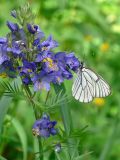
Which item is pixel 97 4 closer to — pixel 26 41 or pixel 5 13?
pixel 5 13

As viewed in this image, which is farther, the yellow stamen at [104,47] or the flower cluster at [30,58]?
the yellow stamen at [104,47]

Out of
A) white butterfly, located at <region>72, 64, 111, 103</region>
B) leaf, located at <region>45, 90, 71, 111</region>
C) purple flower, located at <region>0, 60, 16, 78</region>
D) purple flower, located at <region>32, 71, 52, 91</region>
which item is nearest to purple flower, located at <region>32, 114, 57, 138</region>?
leaf, located at <region>45, 90, 71, 111</region>

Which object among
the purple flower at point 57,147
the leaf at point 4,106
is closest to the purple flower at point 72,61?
the purple flower at point 57,147

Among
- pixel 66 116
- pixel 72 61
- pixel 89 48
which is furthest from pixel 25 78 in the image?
pixel 89 48

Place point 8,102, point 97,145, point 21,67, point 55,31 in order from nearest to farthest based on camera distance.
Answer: point 21,67
point 8,102
point 97,145
point 55,31

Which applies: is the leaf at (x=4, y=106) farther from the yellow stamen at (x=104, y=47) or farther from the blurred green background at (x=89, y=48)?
the yellow stamen at (x=104, y=47)

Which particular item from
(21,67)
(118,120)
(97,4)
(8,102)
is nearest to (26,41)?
(21,67)

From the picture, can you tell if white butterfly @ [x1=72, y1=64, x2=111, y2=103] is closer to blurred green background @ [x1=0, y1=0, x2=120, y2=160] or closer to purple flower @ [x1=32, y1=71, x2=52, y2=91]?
purple flower @ [x1=32, y1=71, x2=52, y2=91]
